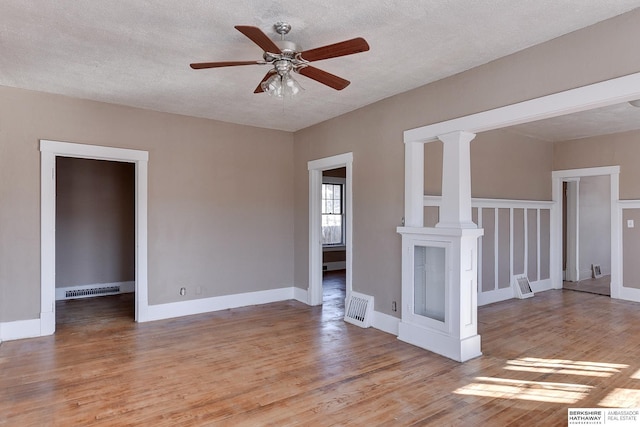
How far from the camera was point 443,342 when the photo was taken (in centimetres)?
370

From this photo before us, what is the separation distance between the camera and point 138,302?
482cm

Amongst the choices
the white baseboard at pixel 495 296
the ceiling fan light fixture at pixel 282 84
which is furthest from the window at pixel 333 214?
the ceiling fan light fixture at pixel 282 84

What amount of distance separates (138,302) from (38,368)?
1482 mm

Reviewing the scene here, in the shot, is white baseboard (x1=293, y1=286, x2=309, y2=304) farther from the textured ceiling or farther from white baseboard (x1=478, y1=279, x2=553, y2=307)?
the textured ceiling

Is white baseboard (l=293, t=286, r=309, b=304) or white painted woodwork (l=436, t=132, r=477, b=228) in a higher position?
white painted woodwork (l=436, t=132, r=477, b=228)

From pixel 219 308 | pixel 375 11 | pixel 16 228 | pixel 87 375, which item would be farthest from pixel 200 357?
pixel 375 11

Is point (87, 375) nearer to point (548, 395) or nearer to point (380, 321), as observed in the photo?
point (380, 321)

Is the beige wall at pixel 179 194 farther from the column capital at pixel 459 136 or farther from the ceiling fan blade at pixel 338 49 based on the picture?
the ceiling fan blade at pixel 338 49

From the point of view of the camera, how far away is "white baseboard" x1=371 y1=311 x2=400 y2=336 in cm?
431

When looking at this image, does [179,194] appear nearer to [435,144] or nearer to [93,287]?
[93,287]

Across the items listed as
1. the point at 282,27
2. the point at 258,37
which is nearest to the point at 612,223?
the point at 282,27

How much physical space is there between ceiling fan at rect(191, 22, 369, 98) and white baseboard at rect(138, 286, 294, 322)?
11.1ft

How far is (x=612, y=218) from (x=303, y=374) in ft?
19.2

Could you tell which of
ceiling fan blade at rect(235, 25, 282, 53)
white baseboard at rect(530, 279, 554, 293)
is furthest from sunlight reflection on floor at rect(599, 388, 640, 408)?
white baseboard at rect(530, 279, 554, 293)
